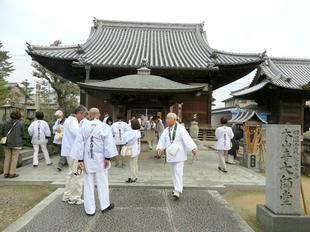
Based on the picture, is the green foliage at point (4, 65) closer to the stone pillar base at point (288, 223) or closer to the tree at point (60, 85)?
the tree at point (60, 85)

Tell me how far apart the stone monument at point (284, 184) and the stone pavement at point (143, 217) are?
49 centimetres

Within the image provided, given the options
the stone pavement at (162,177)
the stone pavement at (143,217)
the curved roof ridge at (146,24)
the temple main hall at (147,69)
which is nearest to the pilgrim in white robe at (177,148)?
the stone pavement at (143,217)

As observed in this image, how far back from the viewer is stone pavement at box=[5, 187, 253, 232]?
4957 mm

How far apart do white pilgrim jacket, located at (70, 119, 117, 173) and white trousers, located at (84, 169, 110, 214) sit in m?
0.12

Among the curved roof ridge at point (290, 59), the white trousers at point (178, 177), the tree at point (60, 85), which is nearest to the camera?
the white trousers at point (178, 177)

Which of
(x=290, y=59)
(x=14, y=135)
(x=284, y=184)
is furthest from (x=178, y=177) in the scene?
(x=290, y=59)

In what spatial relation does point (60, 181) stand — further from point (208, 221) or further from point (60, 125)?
point (208, 221)

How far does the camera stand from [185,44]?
22844 millimetres

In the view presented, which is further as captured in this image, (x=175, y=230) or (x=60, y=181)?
(x=60, y=181)

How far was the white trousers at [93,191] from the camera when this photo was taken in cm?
552

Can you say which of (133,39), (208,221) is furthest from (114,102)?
(133,39)

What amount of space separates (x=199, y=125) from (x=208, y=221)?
14053 millimetres

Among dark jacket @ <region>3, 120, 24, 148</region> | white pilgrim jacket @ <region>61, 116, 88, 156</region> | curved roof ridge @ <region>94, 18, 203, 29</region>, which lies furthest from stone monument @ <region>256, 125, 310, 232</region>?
curved roof ridge @ <region>94, 18, 203, 29</region>

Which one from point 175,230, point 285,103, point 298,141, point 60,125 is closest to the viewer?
point 175,230
